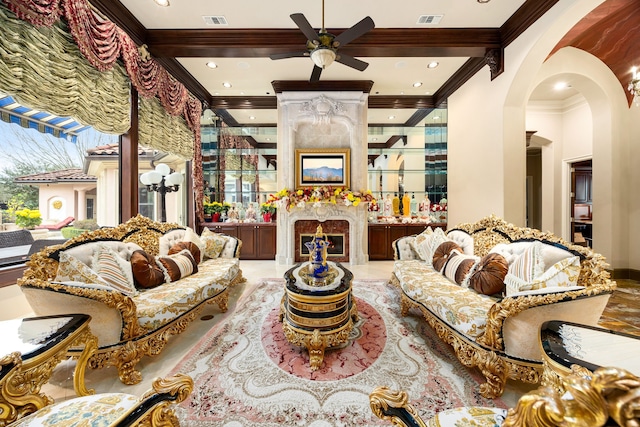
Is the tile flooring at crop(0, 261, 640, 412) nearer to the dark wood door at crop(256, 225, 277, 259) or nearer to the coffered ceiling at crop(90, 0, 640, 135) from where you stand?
the dark wood door at crop(256, 225, 277, 259)

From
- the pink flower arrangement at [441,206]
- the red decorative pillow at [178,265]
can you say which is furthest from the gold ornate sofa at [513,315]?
the pink flower arrangement at [441,206]

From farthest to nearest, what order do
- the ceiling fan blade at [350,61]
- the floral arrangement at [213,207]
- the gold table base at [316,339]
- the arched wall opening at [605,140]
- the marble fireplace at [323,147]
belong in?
the floral arrangement at [213,207], the marble fireplace at [323,147], the arched wall opening at [605,140], the ceiling fan blade at [350,61], the gold table base at [316,339]

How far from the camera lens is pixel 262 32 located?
139 inches

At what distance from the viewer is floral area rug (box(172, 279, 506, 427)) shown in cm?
151

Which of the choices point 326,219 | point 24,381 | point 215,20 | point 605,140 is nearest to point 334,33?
point 215,20

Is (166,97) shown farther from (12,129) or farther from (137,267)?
(137,267)

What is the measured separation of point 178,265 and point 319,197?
2.87m

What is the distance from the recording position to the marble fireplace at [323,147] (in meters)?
5.10

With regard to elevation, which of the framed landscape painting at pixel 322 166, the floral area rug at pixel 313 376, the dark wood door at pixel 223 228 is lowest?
the floral area rug at pixel 313 376

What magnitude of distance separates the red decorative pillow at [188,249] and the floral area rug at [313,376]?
3.47 feet

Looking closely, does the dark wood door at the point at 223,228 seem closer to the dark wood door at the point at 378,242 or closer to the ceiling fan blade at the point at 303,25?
the dark wood door at the point at 378,242

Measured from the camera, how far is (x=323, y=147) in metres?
5.34

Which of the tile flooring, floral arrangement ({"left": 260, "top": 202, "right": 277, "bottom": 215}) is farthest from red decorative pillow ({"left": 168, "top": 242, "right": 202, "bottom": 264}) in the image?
floral arrangement ({"left": 260, "top": 202, "right": 277, "bottom": 215})

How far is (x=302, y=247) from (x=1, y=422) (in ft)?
14.9
